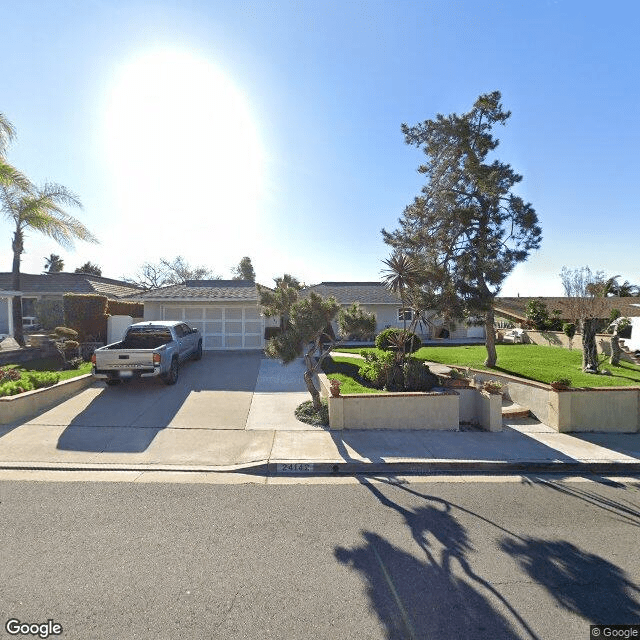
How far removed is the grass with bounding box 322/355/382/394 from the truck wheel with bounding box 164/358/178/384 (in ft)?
15.6

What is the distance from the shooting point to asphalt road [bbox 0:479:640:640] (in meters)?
2.74

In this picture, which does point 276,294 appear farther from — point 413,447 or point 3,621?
point 3,621

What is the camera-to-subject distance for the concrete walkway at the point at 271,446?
5750mm

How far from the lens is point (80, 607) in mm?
2805

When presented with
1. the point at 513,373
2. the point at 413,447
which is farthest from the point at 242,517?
the point at 513,373

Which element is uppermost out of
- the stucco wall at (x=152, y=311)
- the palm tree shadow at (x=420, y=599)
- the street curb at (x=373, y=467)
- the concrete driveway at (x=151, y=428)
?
the stucco wall at (x=152, y=311)

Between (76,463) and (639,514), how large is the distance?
8230 millimetres

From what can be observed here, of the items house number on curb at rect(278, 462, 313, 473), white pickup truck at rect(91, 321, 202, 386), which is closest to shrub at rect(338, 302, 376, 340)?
house number on curb at rect(278, 462, 313, 473)

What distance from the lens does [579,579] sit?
128 inches

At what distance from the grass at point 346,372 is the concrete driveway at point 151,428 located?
1.35 metres

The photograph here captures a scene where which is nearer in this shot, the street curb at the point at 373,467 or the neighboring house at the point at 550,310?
the street curb at the point at 373,467

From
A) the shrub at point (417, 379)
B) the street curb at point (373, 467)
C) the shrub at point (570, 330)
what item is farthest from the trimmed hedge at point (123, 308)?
the shrub at point (570, 330)

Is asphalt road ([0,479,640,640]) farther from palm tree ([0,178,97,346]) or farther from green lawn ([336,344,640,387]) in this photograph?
palm tree ([0,178,97,346])

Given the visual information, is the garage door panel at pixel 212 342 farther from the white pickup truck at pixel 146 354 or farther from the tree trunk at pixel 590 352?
the tree trunk at pixel 590 352
